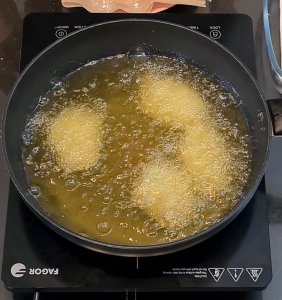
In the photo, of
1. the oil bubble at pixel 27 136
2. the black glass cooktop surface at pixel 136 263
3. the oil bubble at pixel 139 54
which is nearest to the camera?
the black glass cooktop surface at pixel 136 263

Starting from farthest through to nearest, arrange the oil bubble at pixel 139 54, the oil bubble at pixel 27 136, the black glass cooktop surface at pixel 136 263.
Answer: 1. the oil bubble at pixel 139 54
2. the oil bubble at pixel 27 136
3. the black glass cooktop surface at pixel 136 263

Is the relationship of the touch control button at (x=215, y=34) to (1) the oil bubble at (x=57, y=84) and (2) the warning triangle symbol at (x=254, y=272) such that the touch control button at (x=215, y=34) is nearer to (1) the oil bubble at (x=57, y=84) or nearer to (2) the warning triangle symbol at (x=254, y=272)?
(1) the oil bubble at (x=57, y=84)

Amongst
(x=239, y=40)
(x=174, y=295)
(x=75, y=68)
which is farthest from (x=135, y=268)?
(x=239, y=40)

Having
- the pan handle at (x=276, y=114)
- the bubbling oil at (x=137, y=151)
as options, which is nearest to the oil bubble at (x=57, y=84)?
the bubbling oil at (x=137, y=151)

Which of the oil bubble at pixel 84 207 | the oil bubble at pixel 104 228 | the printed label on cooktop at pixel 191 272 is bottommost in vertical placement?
the printed label on cooktop at pixel 191 272

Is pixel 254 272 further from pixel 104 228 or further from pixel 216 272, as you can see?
Result: pixel 104 228

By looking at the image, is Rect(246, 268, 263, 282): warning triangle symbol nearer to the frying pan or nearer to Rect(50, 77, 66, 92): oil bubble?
the frying pan

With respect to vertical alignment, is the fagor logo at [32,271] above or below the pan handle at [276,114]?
below

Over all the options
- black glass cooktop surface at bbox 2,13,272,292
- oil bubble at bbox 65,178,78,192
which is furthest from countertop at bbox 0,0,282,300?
oil bubble at bbox 65,178,78,192
